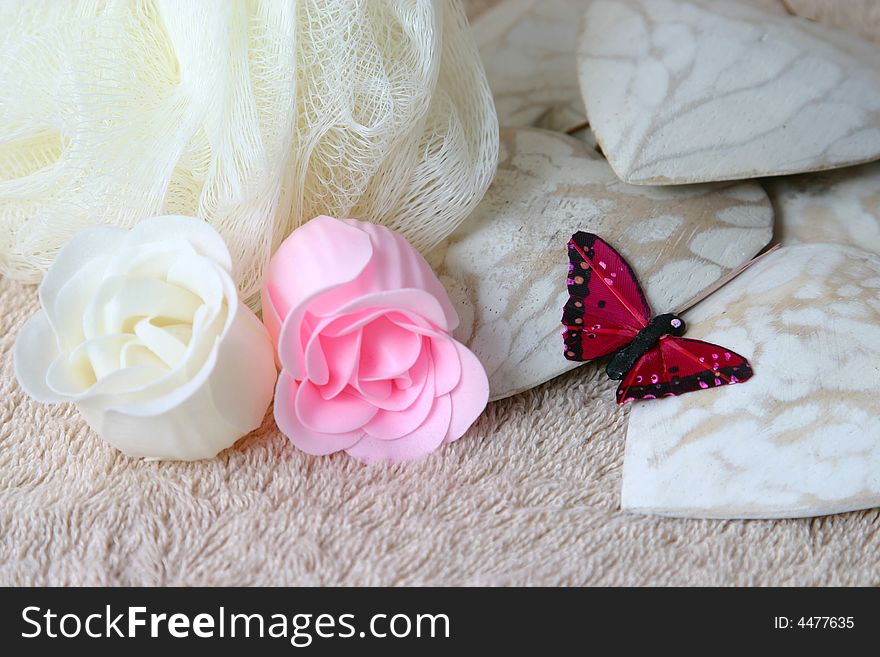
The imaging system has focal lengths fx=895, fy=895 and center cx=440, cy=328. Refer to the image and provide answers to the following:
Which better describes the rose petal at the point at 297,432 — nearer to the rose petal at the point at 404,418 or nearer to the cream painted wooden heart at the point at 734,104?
the rose petal at the point at 404,418

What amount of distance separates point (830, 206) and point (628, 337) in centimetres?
23

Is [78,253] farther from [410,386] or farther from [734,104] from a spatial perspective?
[734,104]

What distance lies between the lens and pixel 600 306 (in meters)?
0.59

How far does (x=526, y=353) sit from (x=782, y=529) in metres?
0.19

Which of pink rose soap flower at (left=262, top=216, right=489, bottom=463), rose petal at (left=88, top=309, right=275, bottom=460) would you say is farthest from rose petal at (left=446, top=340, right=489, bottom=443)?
rose petal at (left=88, top=309, right=275, bottom=460)

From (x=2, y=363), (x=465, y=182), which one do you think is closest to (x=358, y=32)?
(x=465, y=182)

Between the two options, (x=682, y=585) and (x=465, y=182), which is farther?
(x=465, y=182)

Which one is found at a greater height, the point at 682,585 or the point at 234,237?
the point at 234,237

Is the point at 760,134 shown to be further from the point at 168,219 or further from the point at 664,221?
the point at 168,219

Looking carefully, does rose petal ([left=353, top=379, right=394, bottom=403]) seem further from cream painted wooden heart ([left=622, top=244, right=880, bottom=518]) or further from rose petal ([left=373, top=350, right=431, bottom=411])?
cream painted wooden heart ([left=622, top=244, right=880, bottom=518])

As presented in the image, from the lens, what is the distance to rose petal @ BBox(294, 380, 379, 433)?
1.77 ft

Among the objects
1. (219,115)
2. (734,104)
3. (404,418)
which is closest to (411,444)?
(404,418)

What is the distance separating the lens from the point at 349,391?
55 cm

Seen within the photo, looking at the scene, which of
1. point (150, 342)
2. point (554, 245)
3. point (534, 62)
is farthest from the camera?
point (534, 62)
